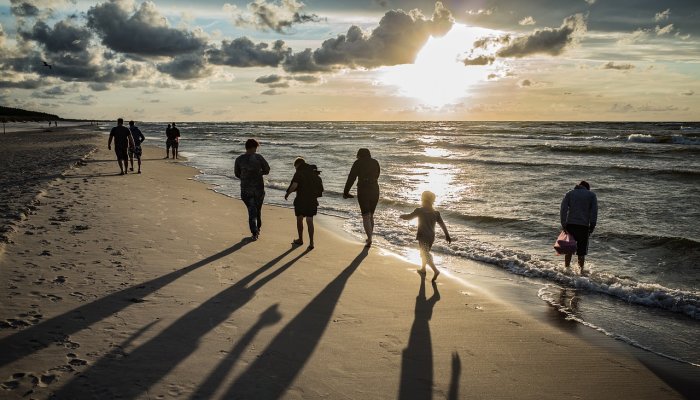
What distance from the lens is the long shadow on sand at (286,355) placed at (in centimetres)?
366

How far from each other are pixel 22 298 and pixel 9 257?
5.87 feet

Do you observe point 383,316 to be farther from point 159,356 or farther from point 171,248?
point 171,248

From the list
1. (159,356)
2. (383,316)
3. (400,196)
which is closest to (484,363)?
(383,316)

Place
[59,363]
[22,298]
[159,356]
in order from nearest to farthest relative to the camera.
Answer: [59,363]
[159,356]
[22,298]

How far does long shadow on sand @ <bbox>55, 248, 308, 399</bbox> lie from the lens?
135 inches

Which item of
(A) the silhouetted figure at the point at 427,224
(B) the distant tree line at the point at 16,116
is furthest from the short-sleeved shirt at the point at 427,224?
(B) the distant tree line at the point at 16,116

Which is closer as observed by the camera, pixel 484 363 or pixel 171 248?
pixel 484 363

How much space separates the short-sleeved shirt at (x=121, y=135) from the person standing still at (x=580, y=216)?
15.0 metres

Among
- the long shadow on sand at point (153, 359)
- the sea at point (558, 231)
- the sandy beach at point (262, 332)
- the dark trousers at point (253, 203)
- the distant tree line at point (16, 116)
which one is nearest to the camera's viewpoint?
the long shadow on sand at point (153, 359)

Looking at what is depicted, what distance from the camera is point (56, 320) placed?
4.48 metres

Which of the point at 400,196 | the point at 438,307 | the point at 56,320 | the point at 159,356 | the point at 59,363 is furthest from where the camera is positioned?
the point at 400,196

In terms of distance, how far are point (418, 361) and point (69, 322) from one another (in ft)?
11.4

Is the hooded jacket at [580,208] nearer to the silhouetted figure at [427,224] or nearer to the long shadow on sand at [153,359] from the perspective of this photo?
the silhouetted figure at [427,224]

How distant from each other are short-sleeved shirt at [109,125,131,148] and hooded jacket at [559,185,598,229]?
14.9 meters
